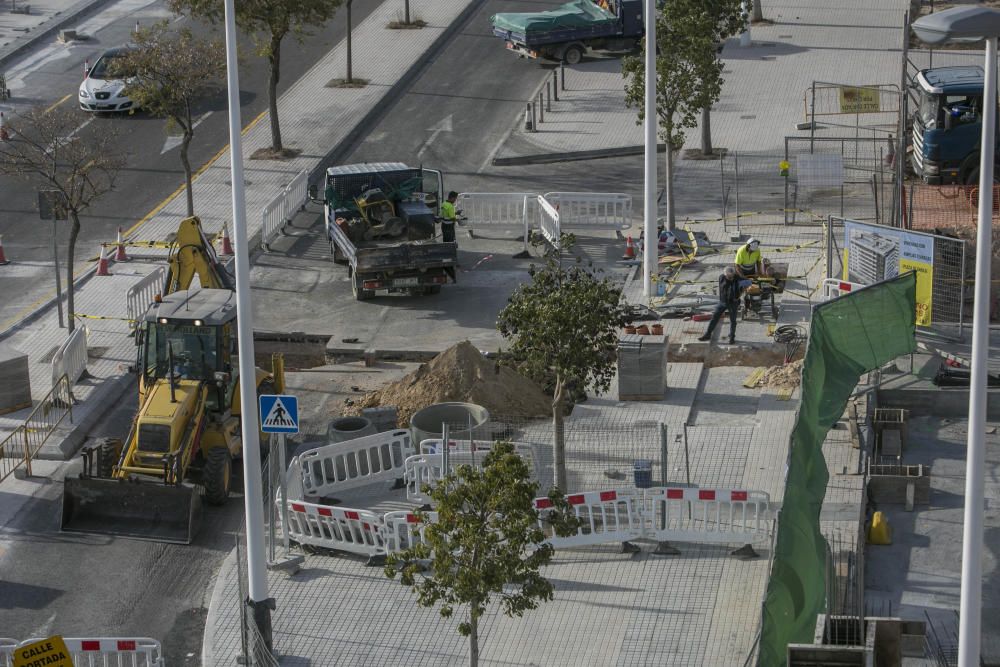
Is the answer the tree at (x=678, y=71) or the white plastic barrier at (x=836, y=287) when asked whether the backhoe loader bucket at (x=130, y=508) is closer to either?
the white plastic barrier at (x=836, y=287)

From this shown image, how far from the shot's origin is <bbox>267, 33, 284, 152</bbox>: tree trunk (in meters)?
34.7

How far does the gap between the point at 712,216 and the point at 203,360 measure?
43.8ft

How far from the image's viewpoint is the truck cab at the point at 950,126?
31656 millimetres

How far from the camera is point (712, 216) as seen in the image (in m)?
32.4

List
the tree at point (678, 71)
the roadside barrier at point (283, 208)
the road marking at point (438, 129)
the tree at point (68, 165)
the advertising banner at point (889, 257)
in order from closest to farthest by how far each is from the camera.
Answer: the advertising banner at point (889, 257) → the tree at point (68, 165) → the tree at point (678, 71) → the roadside barrier at point (283, 208) → the road marking at point (438, 129)

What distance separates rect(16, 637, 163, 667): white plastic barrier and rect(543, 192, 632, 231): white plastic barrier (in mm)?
16020

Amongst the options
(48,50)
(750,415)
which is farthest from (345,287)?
(48,50)

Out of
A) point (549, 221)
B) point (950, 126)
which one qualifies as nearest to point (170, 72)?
point (549, 221)

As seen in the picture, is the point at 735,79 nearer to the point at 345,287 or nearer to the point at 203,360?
the point at 345,287

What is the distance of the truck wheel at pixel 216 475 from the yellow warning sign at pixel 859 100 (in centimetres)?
1966

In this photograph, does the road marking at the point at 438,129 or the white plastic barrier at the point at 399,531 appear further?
the road marking at the point at 438,129

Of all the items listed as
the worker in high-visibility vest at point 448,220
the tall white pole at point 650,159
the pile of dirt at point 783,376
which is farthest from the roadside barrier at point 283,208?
the pile of dirt at point 783,376

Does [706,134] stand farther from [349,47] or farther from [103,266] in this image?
[103,266]

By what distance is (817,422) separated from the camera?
66.7 ft
